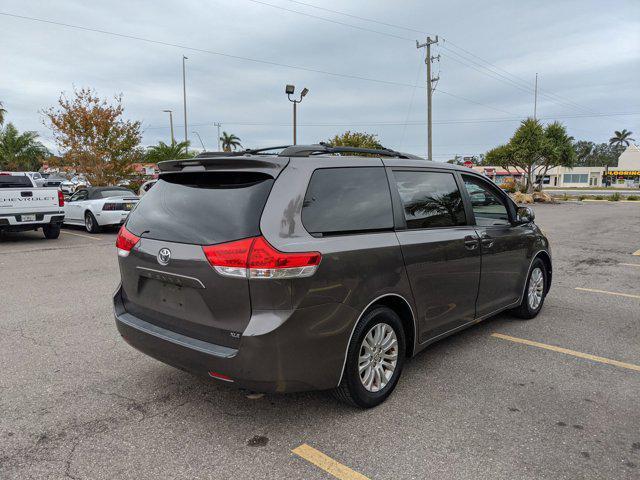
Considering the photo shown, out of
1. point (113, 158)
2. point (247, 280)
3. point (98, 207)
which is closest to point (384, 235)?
point (247, 280)

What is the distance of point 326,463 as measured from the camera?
9.03 feet

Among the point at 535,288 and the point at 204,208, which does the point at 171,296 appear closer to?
the point at 204,208

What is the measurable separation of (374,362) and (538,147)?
123ft

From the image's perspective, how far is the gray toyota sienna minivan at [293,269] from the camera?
2793mm

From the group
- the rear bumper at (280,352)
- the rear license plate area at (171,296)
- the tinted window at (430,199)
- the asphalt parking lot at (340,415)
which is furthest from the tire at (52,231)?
the tinted window at (430,199)

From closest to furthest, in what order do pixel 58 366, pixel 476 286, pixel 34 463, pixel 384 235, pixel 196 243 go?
pixel 34 463, pixel 196 243, pixel 384 235, pixel 58 366, pixel 476 286

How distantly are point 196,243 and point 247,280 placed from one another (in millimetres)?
448

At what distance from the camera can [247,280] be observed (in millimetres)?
2756

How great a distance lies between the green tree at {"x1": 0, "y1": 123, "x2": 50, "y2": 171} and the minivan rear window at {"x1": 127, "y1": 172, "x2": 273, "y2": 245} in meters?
43.9

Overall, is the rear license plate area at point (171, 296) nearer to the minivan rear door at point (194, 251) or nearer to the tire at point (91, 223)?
the minivan rear door at point (194, 251)

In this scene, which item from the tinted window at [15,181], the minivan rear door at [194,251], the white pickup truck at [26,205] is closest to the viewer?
the minivan rear door at [194,251]

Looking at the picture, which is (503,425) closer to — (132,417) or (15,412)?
(132,417)

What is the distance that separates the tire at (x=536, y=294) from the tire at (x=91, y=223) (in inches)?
480

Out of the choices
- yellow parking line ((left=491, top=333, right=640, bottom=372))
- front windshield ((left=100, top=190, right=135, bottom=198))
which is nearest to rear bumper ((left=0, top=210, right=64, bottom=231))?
front windshield ((left=100, top=190, right=135, bottom=198))
